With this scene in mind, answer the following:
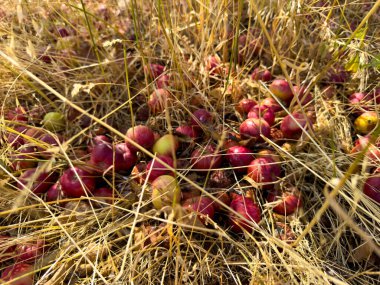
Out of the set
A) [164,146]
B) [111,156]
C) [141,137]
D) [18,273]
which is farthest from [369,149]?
[18,273]

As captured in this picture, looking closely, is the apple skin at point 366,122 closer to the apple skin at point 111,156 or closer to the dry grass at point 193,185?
the dry grass at point 193,185

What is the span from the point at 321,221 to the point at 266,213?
0.79 ft

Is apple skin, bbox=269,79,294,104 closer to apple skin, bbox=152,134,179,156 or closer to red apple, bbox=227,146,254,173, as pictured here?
red apple, bbox=227,146,254,173

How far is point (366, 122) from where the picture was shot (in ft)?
5.43

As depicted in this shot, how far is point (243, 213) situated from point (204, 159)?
11.8 inches

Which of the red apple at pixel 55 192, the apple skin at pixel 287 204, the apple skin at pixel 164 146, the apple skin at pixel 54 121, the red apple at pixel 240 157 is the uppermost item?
the apple skin at pixel 54 121

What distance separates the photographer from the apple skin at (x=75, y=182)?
1.47 metres

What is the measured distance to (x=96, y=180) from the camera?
62.3 inches

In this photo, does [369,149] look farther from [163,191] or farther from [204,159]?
[163,191]

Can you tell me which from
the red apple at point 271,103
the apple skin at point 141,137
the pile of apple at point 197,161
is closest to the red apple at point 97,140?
the pile of apple at point 197,161

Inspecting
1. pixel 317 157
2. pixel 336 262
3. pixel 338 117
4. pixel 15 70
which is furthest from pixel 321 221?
pixel 15 70

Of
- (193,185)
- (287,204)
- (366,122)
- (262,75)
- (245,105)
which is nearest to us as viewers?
(193,185)

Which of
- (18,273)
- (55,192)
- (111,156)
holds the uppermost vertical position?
(111,156)

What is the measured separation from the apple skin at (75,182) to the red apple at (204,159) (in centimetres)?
48
